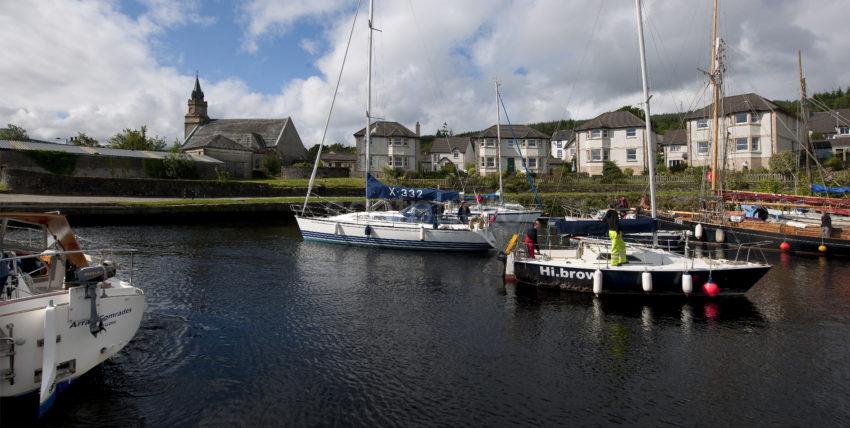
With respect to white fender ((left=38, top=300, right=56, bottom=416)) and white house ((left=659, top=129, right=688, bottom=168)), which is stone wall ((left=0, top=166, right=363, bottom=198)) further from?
white house ((left=659, top=129, right=688, bottom=168))

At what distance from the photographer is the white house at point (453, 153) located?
271 ft

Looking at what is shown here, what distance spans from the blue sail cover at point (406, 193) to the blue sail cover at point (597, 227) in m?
12.2

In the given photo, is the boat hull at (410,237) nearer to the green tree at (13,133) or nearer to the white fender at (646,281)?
the white fender at (646,281)

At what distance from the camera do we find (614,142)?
2584 inches

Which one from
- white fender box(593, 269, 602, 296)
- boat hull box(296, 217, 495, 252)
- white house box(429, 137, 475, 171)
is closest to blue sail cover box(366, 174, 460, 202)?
boat hull box(296, 217, 495, 252)

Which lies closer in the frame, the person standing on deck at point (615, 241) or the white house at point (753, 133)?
the person standing on deck at point (615, 241)

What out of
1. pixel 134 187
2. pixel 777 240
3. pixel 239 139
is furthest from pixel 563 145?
pixel 134 187

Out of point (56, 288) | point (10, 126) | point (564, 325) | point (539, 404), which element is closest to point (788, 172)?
point (564, 325)

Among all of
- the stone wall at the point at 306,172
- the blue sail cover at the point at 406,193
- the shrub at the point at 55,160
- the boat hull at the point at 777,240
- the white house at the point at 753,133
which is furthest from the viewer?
the stone wall at the point at 306,172

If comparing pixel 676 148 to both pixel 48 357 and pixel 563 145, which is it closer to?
pixel 563 145

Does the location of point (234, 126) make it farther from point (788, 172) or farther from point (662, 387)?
point (662, 387)

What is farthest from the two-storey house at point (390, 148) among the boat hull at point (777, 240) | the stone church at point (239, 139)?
the boat hull at point (777, 240)

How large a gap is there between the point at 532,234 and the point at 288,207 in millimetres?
31354

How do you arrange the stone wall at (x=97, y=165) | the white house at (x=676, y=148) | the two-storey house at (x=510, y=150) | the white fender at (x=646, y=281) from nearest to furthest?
the white fender at (x=646, y=281)
the stone wall at (x=97, y=165)
the two-storey house at (x=510, y=150)
the white house at (x=676, y=148)
